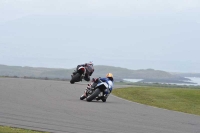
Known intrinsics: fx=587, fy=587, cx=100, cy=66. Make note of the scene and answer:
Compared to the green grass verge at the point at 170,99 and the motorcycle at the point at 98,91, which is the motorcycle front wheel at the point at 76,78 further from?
the motorcycle at the point at 98,91

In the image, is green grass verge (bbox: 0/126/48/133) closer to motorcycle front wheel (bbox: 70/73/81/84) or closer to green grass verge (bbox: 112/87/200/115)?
green grass verge (bbox: 112/87/200/115)

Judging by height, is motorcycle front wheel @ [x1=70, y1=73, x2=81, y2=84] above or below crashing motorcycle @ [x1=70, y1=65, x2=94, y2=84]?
below

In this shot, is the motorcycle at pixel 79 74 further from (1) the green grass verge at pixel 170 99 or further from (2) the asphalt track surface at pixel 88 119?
(2) the asphalt track surface at pixel 88 119

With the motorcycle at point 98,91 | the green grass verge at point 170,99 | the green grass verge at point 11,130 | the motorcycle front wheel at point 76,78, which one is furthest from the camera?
the motorcycle front wheel at point 76,78

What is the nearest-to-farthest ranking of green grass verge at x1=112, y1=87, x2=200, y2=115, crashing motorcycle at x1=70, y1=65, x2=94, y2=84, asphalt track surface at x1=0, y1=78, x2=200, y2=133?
asphalt track surface at x1=0, y1=78, x2=200, y2=133 < green grass verge at x1=112, y1=87, x2=200, y2=115 < crashing motorcycle at x1=70, y1=65, x2=94, y2=84

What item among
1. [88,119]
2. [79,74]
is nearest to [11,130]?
[88,119]

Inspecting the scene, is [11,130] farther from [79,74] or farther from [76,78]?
[76,78]

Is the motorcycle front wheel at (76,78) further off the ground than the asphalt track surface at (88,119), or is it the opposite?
the motorcycle front wheel at (76,78)

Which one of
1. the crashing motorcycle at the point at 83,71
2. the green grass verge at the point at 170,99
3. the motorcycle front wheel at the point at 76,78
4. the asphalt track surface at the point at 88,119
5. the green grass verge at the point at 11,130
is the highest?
the crashing motorcycle at the point at 83,71

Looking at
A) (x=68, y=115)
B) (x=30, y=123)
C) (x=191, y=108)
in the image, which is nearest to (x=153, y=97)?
(x=191, y=108)

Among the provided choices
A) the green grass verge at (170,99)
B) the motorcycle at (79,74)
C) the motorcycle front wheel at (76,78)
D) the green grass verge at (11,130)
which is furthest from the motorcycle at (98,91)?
the motorcycle front wheel at (76,78)

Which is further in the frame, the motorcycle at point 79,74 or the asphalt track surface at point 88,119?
the motorcycle at point 79,74

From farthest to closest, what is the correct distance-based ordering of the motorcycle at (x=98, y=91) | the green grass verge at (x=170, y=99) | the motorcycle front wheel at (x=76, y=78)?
the motorcycle front wheel at (x=76, y=78) < the green grass verge at (x=170, y=99) < the motorcycle at (x=98, y=91)

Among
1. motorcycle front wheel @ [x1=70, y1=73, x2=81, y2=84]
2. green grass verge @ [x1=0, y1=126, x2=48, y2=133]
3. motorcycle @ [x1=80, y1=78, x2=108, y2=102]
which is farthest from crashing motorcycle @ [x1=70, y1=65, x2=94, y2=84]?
green grass verge @ [x1=0, y1=126, x2=48, y2=133]
